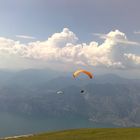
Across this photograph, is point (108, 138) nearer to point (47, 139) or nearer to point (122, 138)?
point (122, 138)

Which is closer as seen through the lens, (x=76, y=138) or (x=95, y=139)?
(x=95, y=139)

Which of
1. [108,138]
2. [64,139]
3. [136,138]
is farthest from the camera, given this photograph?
[64,139]

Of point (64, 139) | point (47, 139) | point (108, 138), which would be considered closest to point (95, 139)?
point (108, 138)

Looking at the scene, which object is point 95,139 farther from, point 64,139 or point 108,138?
point 64,139

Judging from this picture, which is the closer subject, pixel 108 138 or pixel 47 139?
pixel 108 138

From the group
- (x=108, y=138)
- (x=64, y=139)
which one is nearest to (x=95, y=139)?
(x=108, y=138)

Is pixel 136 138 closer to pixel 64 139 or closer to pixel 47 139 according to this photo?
pixel 64 139

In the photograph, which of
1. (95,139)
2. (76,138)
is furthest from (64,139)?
(95,139)

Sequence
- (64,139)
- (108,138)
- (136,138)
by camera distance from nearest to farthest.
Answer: (136,138) → (108,138) → (64,139)
